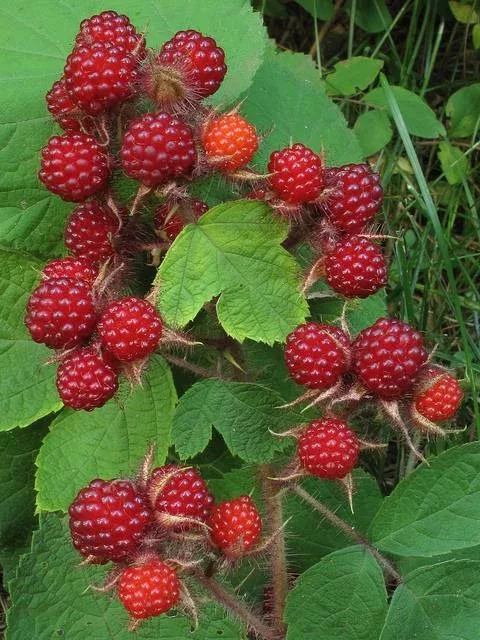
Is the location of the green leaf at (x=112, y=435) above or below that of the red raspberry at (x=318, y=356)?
below

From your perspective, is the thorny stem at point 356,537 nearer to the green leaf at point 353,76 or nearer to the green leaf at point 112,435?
the green leaf at point 112,435

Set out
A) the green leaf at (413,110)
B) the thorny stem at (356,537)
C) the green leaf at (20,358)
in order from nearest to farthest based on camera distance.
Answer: the thorny stem at (356,537) → the green leaf at (20,358) → the green leaf at (413,110)

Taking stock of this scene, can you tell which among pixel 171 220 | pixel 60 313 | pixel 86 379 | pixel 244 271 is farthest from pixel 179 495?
pixel 171 220

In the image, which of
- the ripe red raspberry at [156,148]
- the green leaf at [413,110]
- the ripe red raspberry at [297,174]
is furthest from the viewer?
the green leaf at [413,110]

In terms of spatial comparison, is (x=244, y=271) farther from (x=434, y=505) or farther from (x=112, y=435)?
(x=434, y=505)

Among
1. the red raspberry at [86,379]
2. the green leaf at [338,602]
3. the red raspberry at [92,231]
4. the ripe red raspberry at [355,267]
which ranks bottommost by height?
the green leaf at [338,602]

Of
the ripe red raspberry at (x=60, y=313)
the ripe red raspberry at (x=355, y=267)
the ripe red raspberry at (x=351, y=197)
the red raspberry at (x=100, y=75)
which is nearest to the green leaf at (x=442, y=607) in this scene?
the ripe red raspberry at (x=355, y=267)

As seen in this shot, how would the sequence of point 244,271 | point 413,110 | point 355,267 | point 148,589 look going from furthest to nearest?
point 413,110
point 244,271
point 355,267
point 148,589
